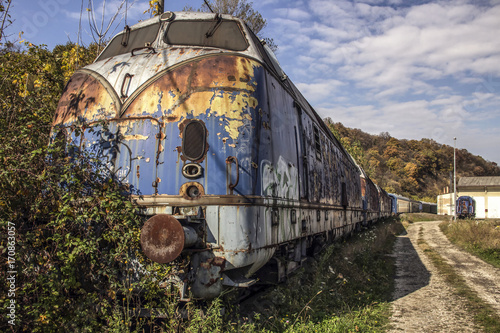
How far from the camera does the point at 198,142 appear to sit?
4.20 metres

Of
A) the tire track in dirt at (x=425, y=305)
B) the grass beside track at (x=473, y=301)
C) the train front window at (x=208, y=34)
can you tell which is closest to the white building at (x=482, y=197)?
the grass beside track at (x=473, y=301)

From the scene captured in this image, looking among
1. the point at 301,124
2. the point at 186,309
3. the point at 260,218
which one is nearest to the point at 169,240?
the point at 186,309

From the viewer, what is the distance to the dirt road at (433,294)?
5301 millimetres

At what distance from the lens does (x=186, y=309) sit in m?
3.84

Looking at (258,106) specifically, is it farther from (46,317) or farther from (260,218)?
(46,317)

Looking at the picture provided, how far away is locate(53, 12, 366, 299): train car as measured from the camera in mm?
3959

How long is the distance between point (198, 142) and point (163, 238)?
3.77 feet

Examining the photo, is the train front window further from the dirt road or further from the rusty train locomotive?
the dirt road

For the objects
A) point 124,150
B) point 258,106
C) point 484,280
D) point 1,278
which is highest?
A: point 258,106

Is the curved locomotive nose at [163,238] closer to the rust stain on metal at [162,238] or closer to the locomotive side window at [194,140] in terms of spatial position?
the rust stain on metal at [162,238]

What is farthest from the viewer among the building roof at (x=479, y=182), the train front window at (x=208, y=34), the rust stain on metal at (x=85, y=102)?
the building roof at (x=479, y=182)

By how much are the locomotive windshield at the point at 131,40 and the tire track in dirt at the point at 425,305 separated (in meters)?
5.13

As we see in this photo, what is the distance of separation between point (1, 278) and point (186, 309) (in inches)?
64.7

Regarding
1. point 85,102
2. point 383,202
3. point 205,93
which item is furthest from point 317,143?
point 383,202
